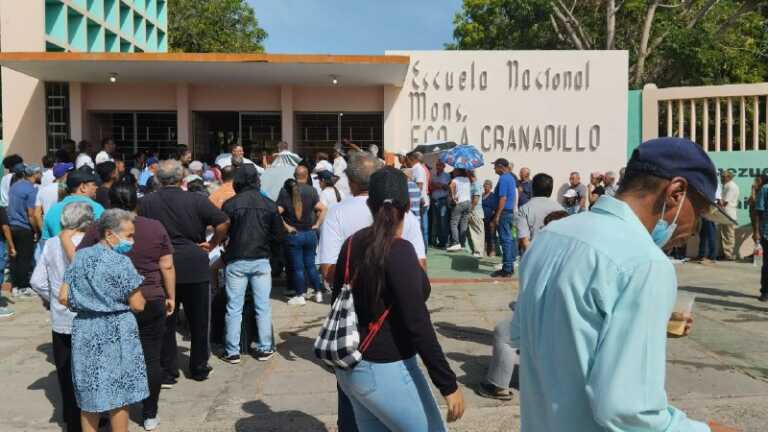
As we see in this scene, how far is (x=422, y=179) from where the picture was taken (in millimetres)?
13164

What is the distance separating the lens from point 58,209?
6.40 m

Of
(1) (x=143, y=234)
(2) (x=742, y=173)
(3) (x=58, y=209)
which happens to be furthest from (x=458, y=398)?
(2) (x=742, y=173)

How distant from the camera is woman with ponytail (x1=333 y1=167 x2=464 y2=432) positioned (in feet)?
9.52

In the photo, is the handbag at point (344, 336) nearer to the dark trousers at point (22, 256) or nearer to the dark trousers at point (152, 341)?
the dark trousers at point (152, 341)

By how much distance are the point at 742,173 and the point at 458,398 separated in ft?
45.9

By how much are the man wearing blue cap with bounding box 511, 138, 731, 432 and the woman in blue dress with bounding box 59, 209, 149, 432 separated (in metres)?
2.97

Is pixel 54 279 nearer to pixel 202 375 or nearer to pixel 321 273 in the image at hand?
pixel 202 375

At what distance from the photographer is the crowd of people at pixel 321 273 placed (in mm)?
1670

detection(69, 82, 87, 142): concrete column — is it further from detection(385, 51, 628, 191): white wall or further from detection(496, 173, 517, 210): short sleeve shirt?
detection(496, 173, 517, 210): short sleeve shirt

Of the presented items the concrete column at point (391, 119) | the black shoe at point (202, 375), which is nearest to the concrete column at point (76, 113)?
the concrete column at point (391, 119)

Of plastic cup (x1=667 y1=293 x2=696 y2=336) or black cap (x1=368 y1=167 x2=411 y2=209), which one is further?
black cap (x1=368 y1=167 x2=411 y2=209)

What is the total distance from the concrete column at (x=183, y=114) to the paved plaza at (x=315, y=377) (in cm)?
769

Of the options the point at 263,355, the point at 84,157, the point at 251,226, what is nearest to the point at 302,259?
the point at 263,355

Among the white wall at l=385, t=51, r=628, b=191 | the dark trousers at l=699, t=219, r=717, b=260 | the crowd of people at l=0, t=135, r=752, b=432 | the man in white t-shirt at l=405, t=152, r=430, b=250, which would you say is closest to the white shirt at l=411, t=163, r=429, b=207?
the man in white t-shirt at l=405, t=152, r=430, b=250
